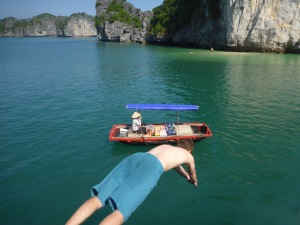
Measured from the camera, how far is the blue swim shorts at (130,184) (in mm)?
5180

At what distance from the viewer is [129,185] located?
17.5 feet

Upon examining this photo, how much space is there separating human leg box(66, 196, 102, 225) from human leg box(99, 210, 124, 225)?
0.51 meters

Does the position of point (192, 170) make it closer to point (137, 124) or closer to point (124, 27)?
point (137, 124)

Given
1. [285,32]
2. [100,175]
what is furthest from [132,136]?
[285,32]

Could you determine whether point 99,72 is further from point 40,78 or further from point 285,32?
point 285,32

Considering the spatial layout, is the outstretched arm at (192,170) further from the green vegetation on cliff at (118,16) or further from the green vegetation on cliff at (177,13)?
the green vegetation on cliff at (118,16)

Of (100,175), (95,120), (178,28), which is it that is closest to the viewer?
(100,175)

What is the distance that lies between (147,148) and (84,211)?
9.80m

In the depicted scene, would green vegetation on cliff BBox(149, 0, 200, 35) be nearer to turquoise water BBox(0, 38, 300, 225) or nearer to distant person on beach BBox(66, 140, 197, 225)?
turquoise water BBox(0, 38, 300, 225)

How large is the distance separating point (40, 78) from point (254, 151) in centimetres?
3111

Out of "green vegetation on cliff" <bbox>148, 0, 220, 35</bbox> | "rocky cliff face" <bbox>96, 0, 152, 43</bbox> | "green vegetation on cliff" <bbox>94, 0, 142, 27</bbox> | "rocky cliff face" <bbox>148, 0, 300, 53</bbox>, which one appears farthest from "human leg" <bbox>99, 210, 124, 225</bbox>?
"green vegetation on cliff" <bbox>94, 0, 142, 27</bbox>

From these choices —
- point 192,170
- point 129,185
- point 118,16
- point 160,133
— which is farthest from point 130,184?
point 118,16

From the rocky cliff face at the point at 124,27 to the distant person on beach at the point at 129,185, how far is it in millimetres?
114440

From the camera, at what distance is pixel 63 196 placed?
1066 centimetres
